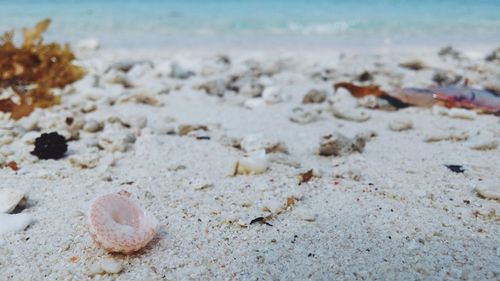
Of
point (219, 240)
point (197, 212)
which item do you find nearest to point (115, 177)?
point (197, 212)

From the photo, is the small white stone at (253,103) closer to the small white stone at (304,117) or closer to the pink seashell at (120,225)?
the small white stone at (304,117)

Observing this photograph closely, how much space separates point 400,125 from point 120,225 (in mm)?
1933

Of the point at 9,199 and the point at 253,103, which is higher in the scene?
the point at 9,199

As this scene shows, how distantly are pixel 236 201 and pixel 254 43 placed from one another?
22.4 feet

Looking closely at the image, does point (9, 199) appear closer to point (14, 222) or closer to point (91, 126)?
point (14, 222)

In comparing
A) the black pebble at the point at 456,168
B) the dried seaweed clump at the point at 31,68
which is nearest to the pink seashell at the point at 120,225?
Answer: the black pebble at the point at 456,168

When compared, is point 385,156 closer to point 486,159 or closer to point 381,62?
point 486,159

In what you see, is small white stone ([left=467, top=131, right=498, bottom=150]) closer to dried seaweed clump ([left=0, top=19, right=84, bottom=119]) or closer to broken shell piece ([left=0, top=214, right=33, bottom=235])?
broken shell piece ([left=0, top=214, right=33, bottom=235])

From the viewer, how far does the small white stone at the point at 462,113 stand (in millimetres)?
3104

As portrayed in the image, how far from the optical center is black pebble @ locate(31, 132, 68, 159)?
238cm

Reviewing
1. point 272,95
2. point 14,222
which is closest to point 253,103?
point 272,95

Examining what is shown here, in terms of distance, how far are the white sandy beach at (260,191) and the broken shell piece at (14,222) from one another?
0.02 meters

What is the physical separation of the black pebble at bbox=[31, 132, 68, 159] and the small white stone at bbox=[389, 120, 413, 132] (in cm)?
186

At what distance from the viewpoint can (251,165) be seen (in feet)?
7.23
